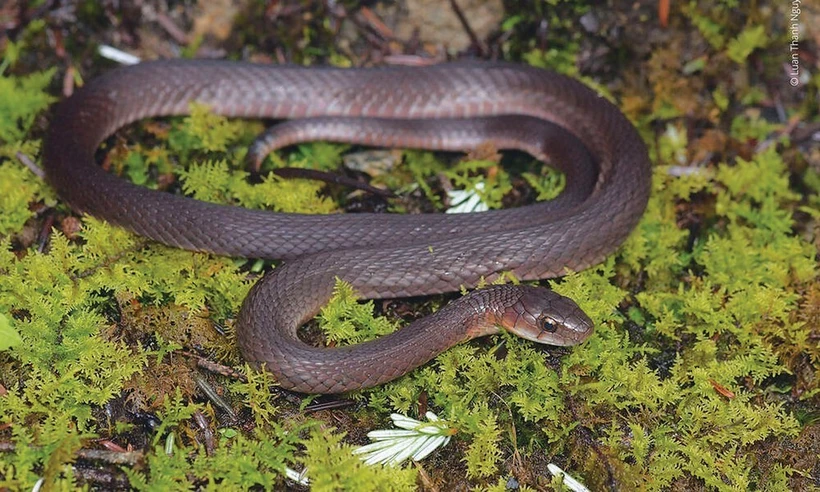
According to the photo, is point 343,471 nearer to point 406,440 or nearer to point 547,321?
point 406,440

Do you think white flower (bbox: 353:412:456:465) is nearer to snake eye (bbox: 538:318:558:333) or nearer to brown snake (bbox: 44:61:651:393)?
brown snake (bbox: 44:61:651:393)

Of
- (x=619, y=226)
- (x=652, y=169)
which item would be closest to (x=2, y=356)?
(x=619, y=226)

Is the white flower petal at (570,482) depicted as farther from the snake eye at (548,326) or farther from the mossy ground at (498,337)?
the snake eye at (548,326)

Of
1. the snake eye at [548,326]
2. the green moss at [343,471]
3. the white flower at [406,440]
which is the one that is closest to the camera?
the green moss at [343,471]

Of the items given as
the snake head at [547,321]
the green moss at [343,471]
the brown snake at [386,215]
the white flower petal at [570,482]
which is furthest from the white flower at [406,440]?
the snake head at [547,321]

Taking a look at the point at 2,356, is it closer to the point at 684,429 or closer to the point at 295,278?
the point at 295,278

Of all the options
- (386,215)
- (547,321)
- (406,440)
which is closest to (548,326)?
(547,321)

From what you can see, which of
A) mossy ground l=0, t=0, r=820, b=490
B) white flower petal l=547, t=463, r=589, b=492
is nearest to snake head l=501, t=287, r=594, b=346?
mossy ground l=0, t=0, r=820, b=490

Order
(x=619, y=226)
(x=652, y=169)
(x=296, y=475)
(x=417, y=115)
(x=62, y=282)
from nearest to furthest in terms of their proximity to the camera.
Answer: (x=296, y=475), (x=62, y=282), (x=619, y=226), (x=652, y=169), (x=417, y=115)
